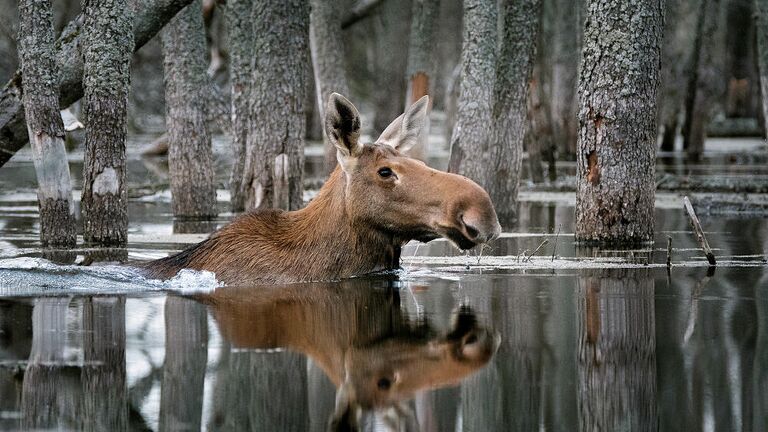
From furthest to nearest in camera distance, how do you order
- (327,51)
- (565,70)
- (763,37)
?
(565,70) → (327,51) → (763,37)

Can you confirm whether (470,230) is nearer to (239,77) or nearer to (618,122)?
(618,122)

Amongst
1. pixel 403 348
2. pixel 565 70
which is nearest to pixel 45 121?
pixel 403 348

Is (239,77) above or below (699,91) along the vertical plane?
below

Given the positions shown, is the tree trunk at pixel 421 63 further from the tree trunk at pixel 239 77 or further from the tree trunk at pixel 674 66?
the tree trunk at pixel 674 66

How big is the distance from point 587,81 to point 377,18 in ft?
121

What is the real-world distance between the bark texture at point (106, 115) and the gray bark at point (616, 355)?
5.52m

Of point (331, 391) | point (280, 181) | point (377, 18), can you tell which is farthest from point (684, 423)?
point (377, 18)

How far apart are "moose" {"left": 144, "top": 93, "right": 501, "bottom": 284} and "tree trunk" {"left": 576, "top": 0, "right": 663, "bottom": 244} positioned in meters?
3.47

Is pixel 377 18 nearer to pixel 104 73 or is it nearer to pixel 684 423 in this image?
pixel 104 73

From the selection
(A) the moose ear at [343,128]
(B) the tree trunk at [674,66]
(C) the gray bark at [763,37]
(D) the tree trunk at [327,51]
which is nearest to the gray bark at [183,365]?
(A) the moose ear at [343,128]

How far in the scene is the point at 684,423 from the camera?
534cm

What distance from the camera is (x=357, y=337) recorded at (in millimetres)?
7531

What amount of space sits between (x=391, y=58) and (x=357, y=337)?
4228 cm

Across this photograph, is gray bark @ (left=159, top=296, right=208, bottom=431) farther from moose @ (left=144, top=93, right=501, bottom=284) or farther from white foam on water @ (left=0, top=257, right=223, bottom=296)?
moose @ (left=144, top=93, right=501, bottom=284)
